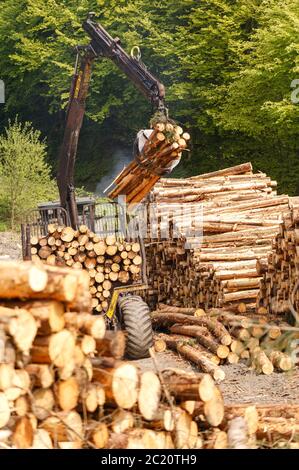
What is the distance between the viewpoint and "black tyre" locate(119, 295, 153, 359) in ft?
39.9

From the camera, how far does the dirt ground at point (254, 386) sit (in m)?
9.75

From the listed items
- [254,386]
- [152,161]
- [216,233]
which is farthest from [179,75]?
[254,386]

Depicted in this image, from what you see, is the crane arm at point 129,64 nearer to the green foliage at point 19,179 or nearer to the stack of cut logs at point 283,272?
the stack of cut logs at point 283,272

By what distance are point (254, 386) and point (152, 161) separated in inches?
186

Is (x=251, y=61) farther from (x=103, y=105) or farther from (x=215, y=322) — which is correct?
(x=215, y=322)

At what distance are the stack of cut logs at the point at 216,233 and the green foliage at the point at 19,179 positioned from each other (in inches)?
431

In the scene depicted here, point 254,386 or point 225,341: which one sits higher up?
point 225,341

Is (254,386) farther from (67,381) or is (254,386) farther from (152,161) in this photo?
(67,381)

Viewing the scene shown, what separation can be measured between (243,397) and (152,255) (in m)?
7.07

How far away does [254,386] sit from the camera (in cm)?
1041

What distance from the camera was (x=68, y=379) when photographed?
5.54 m

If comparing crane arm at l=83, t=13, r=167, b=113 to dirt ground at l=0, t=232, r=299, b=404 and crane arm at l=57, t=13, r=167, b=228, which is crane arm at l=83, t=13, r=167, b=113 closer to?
crane arm at l=57, t=13, r=167, b=228

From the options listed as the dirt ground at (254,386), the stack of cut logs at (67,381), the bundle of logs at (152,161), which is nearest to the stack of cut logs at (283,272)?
the dirt ground at (254,386)

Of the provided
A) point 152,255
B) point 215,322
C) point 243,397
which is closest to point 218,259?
point 215,322
